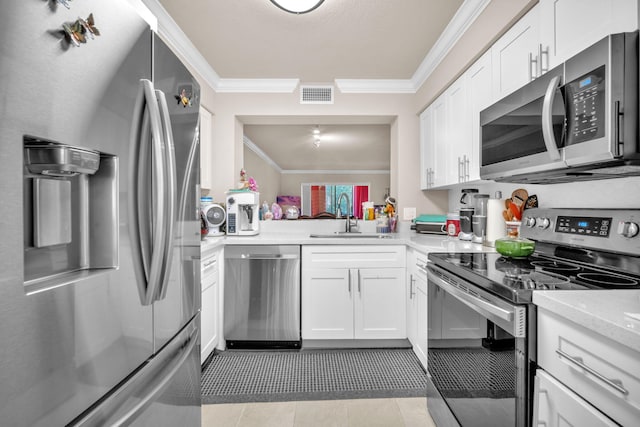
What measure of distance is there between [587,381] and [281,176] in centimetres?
936

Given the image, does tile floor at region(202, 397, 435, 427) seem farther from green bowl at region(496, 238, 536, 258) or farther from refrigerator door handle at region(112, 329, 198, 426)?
green bowl at region(496, 238, 536, 258)

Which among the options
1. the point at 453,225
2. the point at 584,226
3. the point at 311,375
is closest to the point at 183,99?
the point at 584,226

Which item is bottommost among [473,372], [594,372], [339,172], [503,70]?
[473,372]

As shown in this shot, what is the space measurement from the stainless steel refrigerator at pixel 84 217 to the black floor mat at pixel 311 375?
1191 mm

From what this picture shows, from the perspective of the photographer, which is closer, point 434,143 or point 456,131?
point 456,131

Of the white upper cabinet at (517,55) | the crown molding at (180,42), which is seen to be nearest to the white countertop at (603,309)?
the white upper cabinet at (517,55)

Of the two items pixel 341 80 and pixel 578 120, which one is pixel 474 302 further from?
pixel 341 80

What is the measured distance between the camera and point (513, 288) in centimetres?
101

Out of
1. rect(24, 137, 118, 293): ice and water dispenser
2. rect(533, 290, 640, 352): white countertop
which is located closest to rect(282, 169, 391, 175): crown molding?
rect(533, 290, 640, 352): white countertop

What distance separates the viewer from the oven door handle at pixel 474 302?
101 cm

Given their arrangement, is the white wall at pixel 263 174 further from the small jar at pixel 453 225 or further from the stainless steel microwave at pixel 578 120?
the stainless steel microwave at pixel 578 120

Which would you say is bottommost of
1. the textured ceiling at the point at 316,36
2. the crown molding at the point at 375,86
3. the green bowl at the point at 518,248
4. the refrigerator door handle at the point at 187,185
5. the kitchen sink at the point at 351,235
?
the kitchen sink at the point at 351,235

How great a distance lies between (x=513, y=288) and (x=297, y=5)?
1.91m

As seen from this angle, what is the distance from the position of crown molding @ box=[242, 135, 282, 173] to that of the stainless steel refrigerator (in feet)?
13.9
